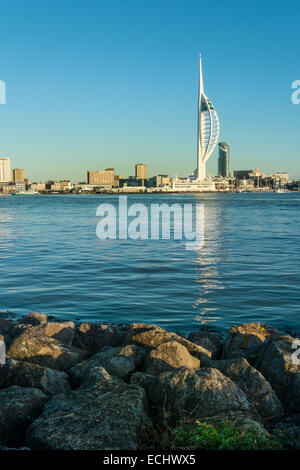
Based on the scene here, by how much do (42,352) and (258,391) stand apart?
11.4 feet

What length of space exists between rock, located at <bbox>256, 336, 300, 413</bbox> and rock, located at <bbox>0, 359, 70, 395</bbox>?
2.97m

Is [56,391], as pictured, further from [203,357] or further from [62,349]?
[203,357]

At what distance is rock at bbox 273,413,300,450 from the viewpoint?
464cm

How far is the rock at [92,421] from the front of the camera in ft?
14.9

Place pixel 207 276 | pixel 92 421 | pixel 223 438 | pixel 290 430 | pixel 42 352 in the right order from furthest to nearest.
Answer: pixel 207 276
pixel 42 352
pixel 290 430
pixel 92 421
pixel 223 438

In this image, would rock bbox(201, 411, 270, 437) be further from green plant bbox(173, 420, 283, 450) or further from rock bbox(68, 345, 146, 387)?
rock bbox(68, 345, 146, 387)

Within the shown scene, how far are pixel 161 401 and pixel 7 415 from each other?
1.83 meters

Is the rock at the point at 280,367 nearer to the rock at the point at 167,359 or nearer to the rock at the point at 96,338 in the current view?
the rock at the point at 167,359

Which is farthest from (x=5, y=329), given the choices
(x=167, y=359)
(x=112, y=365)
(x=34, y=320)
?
(x=167, y=359)

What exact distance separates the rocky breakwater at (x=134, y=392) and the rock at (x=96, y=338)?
3.61 feet

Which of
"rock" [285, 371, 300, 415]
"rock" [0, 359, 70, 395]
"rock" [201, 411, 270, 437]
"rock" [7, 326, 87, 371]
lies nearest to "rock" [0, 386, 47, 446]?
"rock" [0, 359, 70, 395]

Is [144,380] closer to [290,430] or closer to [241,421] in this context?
[241,421]

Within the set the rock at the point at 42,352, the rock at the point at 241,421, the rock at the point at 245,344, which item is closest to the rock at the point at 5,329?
the rock at the point at 42,352

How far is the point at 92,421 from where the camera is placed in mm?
4836
